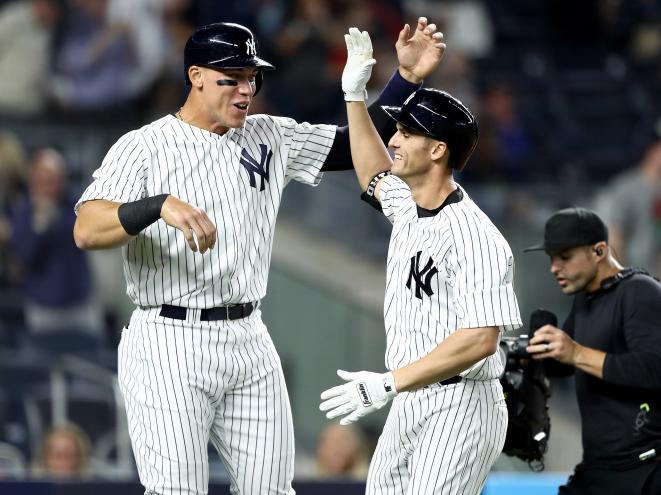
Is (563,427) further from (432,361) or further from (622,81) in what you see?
(622,81)

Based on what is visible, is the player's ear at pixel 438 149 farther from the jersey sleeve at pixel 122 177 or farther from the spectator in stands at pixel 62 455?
the spectator in stands at pixel 62 455

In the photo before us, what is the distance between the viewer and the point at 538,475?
627 centimetres

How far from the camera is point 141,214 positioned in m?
3.80

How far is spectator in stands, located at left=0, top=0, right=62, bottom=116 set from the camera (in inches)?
347

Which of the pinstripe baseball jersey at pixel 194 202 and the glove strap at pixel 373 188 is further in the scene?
the glove strap at pixel 373 188

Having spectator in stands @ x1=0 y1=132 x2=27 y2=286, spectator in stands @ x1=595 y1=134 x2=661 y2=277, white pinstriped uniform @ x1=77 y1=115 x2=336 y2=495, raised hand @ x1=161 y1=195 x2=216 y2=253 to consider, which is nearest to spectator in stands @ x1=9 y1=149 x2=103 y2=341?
spectator in stands @ x1=0 y1=132 x2=27 y2=286

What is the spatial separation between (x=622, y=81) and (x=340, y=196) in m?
4.10

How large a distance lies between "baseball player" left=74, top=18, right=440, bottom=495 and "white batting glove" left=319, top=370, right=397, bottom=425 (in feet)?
1.09

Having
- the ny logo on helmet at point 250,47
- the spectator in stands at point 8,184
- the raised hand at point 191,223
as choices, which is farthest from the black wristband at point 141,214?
the spectator in stands at point 8,184

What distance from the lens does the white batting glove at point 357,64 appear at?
176 inches

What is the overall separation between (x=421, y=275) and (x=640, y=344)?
1.00 meters

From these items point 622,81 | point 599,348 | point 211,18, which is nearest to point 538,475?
point 599,348

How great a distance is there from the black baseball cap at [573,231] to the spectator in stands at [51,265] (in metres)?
3.45

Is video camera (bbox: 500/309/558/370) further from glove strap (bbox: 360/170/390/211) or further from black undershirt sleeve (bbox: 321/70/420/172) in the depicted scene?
black undershirt sleeve (bbox: 321/70/420/172)
